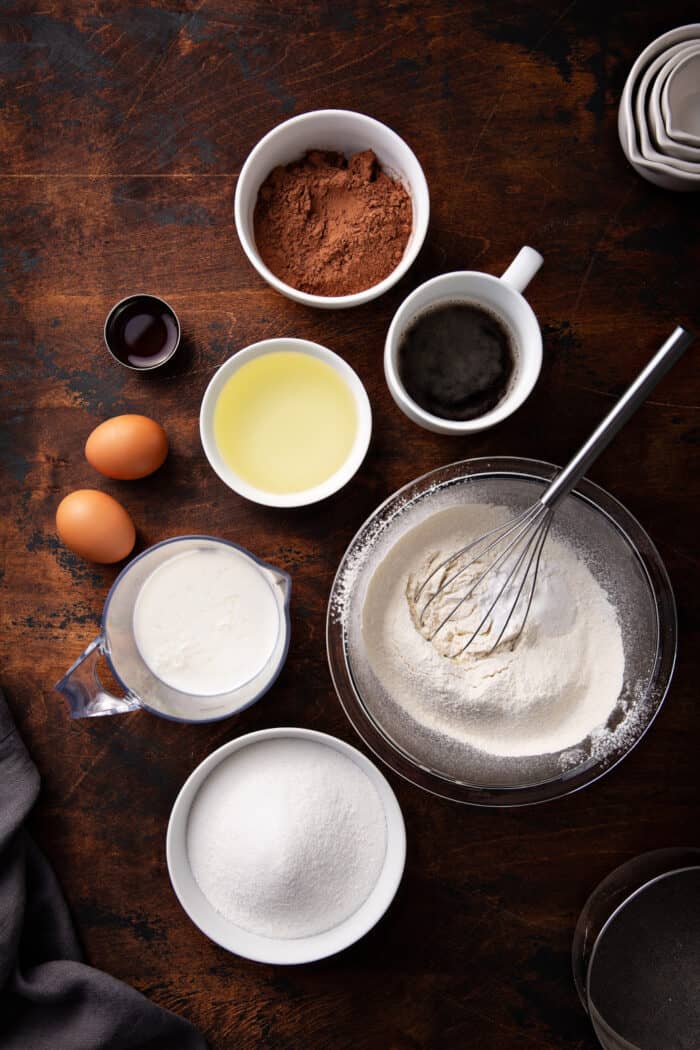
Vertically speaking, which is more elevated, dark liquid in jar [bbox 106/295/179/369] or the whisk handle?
the whisk handle

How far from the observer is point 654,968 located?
89cm

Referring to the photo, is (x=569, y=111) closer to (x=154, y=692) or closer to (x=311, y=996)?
(x=154, y=692)

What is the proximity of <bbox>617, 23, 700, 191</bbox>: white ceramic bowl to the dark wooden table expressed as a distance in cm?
3

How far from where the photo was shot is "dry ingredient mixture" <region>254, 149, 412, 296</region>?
89 cm

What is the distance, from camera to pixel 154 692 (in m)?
0.87

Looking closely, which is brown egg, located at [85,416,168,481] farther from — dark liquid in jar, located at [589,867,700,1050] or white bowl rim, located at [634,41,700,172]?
dark liquid in jar, located at [589,867,700,1050]

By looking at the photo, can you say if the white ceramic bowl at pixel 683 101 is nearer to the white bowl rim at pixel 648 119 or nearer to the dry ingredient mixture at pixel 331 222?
the white bowl rim at pixel 648 119

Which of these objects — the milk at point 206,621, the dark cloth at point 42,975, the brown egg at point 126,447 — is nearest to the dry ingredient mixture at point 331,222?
the brown egg at point 126,447

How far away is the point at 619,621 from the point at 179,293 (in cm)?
71

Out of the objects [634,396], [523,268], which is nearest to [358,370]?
[523,268]

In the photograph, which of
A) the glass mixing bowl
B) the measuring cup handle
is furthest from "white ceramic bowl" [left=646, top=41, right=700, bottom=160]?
the measuring cup handle

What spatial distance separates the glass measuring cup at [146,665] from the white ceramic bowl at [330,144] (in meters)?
0.33

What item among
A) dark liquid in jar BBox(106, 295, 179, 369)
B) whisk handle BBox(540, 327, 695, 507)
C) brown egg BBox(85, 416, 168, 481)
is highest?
whisk handle BBox(540, 327, 695, 507)

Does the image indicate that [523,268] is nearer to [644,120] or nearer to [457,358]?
[457,358]
